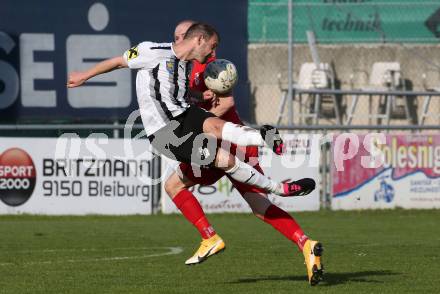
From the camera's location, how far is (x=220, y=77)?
8.91 meters

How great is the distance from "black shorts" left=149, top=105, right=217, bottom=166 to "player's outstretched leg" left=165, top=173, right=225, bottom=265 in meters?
0.45

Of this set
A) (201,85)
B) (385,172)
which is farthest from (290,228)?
(385,172)

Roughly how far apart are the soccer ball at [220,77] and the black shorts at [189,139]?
A: 27 cm

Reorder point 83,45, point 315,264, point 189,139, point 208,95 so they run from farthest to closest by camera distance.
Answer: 1. point 83,45
2. point 208,95
3. point 189,139
4. point 315,264

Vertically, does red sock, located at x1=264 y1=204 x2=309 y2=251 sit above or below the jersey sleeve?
below

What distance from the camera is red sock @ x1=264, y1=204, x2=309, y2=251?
8.72 metres

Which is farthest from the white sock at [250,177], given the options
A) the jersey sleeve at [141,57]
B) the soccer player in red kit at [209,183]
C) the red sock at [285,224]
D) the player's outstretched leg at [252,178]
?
the jersey sleeve at [141,57]

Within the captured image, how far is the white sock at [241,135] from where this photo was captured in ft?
27.5

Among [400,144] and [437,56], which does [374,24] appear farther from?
[400,144]

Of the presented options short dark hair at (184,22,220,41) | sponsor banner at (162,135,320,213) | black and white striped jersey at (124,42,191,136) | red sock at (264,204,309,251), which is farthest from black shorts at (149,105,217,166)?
sponsor banner at (162,135,320,213)

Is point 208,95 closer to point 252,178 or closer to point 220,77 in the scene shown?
point 220,77

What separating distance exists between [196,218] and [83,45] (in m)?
10.4

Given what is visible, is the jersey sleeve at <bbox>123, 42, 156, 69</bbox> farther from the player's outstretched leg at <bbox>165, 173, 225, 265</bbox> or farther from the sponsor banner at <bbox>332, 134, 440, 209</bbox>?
the sponsor banner at <bbox>332, 134, 440, 209</bbox>

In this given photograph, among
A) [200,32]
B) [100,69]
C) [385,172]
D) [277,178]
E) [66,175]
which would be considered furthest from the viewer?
[385,172]
